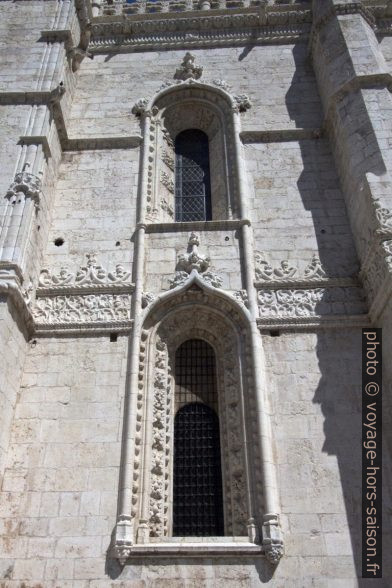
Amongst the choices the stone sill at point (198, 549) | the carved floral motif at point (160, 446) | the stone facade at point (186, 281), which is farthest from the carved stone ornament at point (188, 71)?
the stone sill at point (198, 549)

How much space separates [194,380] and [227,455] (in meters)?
1.55

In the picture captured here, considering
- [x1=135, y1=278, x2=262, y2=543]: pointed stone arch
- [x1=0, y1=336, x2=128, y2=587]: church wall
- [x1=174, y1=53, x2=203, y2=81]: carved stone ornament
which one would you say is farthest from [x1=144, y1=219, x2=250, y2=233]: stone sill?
[x1=174, y1=53, x2=203, y2=81]: carved stone ornament

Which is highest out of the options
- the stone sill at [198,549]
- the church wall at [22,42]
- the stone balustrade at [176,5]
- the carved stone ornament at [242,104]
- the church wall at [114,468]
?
the stone balustrade at [176,5]

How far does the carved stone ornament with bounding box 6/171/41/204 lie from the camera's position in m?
9.89

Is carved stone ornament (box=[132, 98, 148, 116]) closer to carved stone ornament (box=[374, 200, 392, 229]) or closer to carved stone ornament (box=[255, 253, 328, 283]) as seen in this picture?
carved stone ornament (box=[255, 253, 328, 283])

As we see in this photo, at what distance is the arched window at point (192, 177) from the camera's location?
39.5 feet

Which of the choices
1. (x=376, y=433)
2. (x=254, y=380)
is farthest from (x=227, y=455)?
(x=376, y=433)

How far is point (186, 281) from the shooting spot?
32.3 ft

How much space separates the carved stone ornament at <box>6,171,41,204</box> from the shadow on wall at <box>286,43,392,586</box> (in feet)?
17.3

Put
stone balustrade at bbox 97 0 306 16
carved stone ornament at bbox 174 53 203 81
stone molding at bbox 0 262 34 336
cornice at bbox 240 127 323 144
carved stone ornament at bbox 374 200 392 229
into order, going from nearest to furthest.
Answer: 1. stone molding at bbox 0 262 34 336
2. carved stone ornament at bbox 374 200 392 229
3. cornice at bbox 240 127 323 144
4. carved stone ornament at bbox 174 53 203 81
5. stone balustrade at bbox 97 0 306 16

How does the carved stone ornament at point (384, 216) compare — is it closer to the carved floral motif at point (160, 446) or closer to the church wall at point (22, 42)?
the carved floral motif at point (160, 446)

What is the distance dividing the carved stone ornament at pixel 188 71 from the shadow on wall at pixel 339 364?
2933 mm

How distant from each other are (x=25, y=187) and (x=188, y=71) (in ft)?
19.3

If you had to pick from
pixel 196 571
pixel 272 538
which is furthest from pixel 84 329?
pixel 272 538
